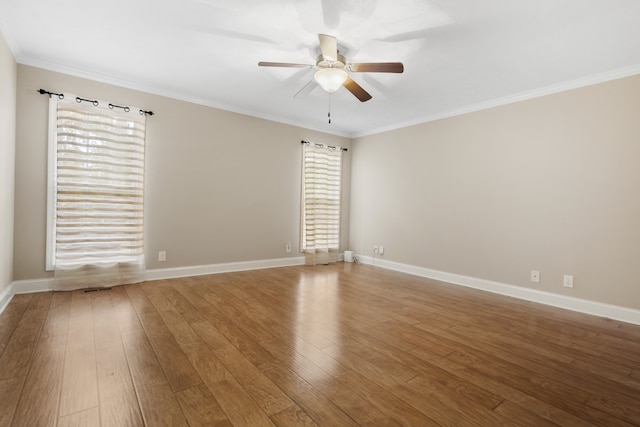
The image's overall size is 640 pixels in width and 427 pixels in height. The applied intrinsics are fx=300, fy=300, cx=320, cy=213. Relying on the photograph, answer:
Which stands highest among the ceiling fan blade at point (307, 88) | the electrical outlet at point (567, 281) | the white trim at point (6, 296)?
the ceiling fan blade at point (307, 88)

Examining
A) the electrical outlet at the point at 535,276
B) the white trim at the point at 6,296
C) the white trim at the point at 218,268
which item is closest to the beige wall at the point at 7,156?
the white trim at the point at 6,296

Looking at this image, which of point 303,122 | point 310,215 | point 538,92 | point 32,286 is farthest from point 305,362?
point 303,122

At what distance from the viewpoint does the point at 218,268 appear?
14.0 ft

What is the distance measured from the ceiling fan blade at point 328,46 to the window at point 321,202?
2.73 metres

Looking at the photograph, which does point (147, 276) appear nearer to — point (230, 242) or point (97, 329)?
point (230, 242)

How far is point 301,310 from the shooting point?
2.87 meters

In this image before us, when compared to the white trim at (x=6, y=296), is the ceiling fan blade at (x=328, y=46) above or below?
above

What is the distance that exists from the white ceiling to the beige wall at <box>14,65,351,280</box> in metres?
0.35

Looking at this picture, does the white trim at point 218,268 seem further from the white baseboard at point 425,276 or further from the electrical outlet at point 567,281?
the electrical outlet at point 567,281

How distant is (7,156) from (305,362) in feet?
10.6

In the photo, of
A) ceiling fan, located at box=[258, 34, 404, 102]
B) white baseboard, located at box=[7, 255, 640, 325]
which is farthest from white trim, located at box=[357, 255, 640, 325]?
ceiling fan, located at box=[258, 34, 404, 102]

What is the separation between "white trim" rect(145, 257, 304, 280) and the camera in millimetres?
3845

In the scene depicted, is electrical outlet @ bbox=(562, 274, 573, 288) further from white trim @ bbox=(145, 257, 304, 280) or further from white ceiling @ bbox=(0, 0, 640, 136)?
white trim @ bbox=(145, 257, 304, 280)

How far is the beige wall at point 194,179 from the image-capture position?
122 inches
